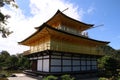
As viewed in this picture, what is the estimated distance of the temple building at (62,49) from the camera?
65.8ft

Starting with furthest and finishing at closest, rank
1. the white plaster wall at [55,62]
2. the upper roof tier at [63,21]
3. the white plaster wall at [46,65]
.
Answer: the upper roof tier at [63,21]
the white plaster wall at [46,65]
the white plaster wall at [55,62]

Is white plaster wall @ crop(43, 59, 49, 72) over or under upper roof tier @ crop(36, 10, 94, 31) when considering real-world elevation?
under

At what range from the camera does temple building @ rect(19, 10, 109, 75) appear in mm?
20047

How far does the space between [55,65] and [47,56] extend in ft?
5.34

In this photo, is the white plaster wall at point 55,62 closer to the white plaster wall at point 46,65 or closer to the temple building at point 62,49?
the temple building at point 62,49

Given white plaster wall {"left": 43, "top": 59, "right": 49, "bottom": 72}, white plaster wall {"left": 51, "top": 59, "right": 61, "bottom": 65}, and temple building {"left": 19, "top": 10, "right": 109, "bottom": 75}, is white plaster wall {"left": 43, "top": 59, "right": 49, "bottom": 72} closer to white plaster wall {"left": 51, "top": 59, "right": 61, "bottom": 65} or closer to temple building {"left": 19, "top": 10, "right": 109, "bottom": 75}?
temple building {"left": 19, "top": 10, "right": 109, "bottom": 75}

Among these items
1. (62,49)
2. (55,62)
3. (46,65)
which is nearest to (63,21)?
(62,49)

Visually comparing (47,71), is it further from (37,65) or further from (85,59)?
(85,59)

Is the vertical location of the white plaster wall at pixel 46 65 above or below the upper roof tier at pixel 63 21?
below

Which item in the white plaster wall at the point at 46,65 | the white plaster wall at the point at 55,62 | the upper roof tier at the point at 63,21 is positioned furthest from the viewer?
the upper roof tier at the point at 63,21

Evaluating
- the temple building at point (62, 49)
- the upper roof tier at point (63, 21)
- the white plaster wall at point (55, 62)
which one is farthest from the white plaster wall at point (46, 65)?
the upper roof tier at point (63, 21)

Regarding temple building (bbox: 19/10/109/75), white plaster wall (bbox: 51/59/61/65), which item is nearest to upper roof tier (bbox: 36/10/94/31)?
temple building (bbox: 19/10/109/75)

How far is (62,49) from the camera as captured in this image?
68.1ft

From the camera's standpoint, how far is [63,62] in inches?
840
